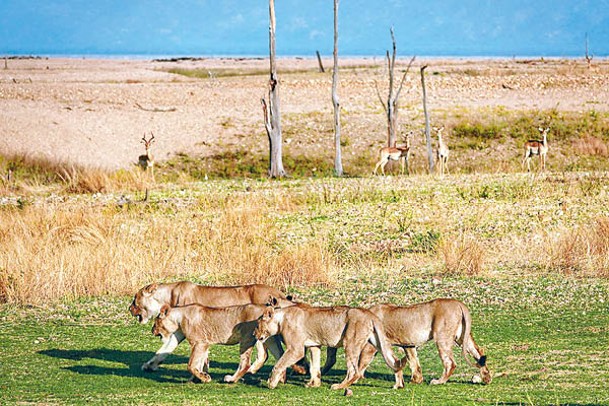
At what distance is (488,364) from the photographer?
36.3 ft

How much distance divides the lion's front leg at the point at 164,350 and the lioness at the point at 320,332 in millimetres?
1133

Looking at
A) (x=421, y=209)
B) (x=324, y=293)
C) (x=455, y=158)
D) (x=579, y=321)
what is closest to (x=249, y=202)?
(x=421, y=209)

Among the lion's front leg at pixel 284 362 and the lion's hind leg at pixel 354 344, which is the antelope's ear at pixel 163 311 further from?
the lion's hind leg at pixel 354 344

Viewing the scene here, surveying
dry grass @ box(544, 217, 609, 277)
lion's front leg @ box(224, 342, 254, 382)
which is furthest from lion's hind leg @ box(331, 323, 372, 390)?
dry grass @ box(544, 217, 609, 277)

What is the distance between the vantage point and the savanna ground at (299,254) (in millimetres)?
10469

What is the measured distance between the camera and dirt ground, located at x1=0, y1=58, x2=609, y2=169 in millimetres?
41188

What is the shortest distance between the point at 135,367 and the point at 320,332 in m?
2.30

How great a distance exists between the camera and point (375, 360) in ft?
38.3

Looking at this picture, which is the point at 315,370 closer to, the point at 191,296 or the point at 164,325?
the point at 164,325

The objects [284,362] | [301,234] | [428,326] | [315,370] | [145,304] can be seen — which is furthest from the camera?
[301,234]

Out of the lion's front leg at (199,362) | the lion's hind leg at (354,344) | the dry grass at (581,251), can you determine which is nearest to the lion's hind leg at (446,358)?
the lion's hind leg at (354,344)

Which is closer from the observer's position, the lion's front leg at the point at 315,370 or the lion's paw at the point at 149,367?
A: the lion's front leg at the point at 315,370

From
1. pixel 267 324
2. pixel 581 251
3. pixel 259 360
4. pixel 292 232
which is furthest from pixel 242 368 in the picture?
pixel 292 232

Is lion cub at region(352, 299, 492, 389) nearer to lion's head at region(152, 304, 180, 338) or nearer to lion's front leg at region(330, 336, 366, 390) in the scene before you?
lion's front leg at region(330, 336, 366, 390)
